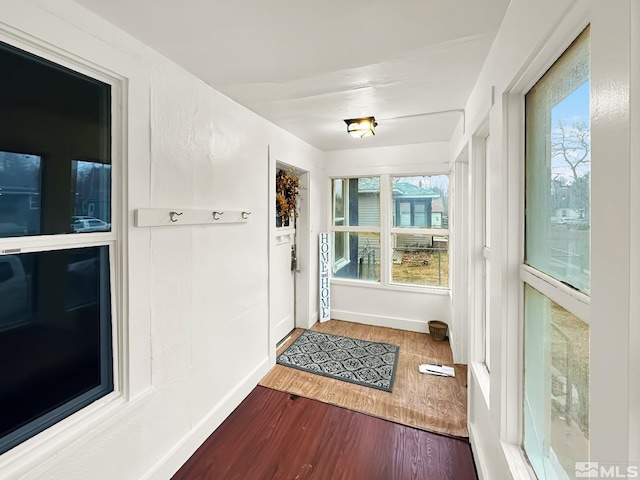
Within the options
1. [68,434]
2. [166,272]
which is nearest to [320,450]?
[68,434]

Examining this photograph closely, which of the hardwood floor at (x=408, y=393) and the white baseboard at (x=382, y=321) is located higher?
the white baseboard at (x=382, y=321)

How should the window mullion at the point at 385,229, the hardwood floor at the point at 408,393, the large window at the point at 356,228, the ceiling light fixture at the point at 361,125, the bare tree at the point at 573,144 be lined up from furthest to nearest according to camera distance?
the large window at the point at 356,228
the window mullion at the point at 385,229
the ceiling light fixture at the point at 361,125
the hardwood floor at the point at 408,393
the bare tree at the point at 573,144

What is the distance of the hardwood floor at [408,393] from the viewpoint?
2.09 m

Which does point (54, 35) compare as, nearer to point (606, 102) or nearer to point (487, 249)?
point (606, 102)

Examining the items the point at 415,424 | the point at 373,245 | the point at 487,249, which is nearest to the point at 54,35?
the point at 487,249

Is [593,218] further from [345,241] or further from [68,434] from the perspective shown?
[345,241]

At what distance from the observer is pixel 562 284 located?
0.87 m

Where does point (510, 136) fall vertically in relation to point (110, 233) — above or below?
above

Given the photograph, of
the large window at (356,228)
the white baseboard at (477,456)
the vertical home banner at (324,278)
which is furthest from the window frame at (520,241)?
the vertical home banner at (324,278)

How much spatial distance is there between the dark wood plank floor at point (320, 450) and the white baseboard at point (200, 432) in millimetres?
43

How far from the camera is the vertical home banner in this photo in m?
3.88

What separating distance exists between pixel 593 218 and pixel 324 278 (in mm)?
3389

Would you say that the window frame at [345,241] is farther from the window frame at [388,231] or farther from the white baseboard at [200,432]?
the white baseboard at [200,432]

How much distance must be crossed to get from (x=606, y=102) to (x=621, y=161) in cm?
14
